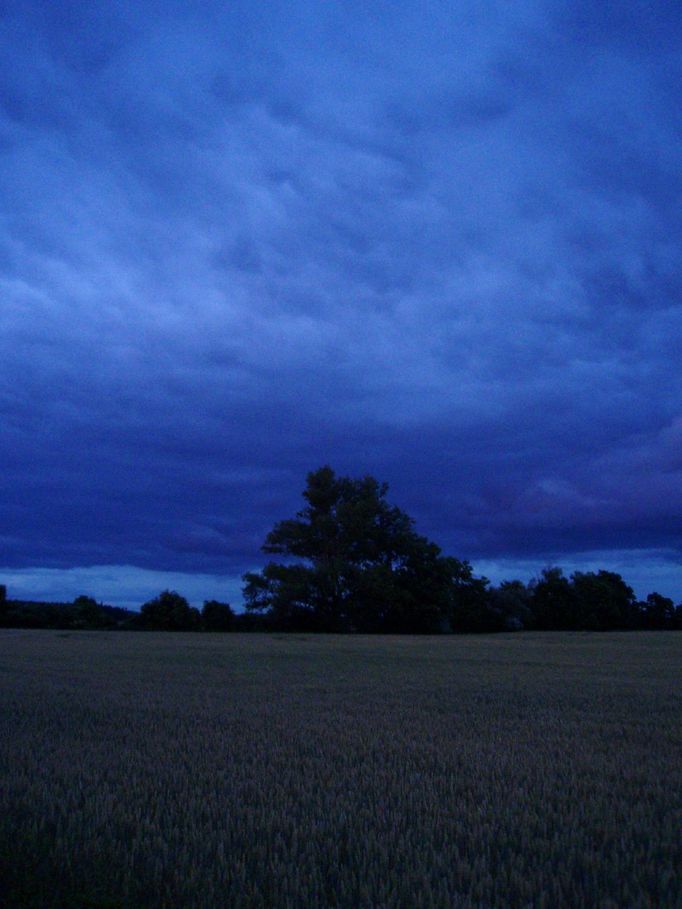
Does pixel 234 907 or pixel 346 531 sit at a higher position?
pixel 346 531

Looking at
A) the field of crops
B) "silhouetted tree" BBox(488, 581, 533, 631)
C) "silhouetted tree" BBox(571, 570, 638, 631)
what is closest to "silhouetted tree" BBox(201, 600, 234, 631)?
"silhouetted tree" BBox(488, 581, 533, 631)

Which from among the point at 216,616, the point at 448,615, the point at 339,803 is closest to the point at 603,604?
the point at 448,615

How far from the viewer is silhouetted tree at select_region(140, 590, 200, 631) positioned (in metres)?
62.5

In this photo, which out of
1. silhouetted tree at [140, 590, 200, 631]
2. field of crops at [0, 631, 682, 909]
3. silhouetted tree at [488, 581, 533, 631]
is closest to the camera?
field of crops at [0, 631, 682, 909]

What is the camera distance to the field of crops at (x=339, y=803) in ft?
12.7

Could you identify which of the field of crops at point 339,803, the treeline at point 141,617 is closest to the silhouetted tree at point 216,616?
the treeline at point 141,617

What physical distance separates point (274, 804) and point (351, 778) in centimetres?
103

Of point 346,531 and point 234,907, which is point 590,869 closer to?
point 234,907

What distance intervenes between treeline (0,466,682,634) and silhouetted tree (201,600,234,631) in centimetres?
10

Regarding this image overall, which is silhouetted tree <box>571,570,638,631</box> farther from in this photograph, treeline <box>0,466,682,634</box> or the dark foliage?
the dark foliage

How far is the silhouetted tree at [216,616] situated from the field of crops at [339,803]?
2150 inches

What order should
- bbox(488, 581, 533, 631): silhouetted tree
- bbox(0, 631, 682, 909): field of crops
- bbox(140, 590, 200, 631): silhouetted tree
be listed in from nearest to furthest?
bbox(0, 631, 682, 909): field of crops
bbox(140, 590, 200, 631): silhouetted tree
bbox(488, 581, 533, 631): silhouetted tree

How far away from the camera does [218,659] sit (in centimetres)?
2362

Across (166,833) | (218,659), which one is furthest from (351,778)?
(218,659)
